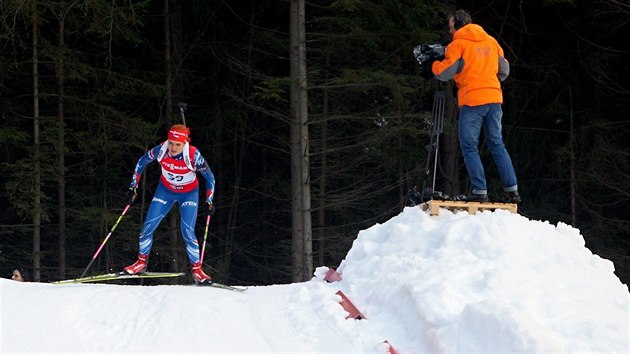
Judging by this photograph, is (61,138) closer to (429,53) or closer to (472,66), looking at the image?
(429,53)

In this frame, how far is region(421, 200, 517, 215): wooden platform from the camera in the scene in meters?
7.46

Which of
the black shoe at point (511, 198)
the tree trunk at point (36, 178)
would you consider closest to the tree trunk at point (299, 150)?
the tree trunk at point (36, 178)

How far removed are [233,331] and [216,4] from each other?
15951 millimetres

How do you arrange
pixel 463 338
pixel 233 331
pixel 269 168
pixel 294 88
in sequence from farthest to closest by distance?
pixel 269 168 → pixel 294 88 → pixel 233 331 → pixel 463 338

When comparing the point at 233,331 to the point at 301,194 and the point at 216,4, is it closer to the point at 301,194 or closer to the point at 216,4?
the point at 301,194

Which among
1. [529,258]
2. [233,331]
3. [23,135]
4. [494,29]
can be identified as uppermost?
[494,29]

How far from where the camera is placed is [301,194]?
14.7 metres

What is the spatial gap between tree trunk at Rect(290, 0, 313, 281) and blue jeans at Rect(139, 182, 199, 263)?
5.60 meters

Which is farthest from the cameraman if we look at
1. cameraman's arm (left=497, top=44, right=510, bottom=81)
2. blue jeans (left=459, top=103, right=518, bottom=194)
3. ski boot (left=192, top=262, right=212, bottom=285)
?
ski boot (left=192, top=262, right=212, bottom=285)

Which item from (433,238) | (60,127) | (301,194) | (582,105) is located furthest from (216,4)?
(433,238)

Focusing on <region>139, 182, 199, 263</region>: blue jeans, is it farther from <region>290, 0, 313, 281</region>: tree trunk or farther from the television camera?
<region>290, 0, 313, 281</region>: tree trunk

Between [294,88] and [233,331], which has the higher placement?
[294,88]

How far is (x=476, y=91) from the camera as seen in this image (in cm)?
790

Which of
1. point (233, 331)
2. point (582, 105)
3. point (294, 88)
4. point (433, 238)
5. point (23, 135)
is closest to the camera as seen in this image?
point (233, 331)
